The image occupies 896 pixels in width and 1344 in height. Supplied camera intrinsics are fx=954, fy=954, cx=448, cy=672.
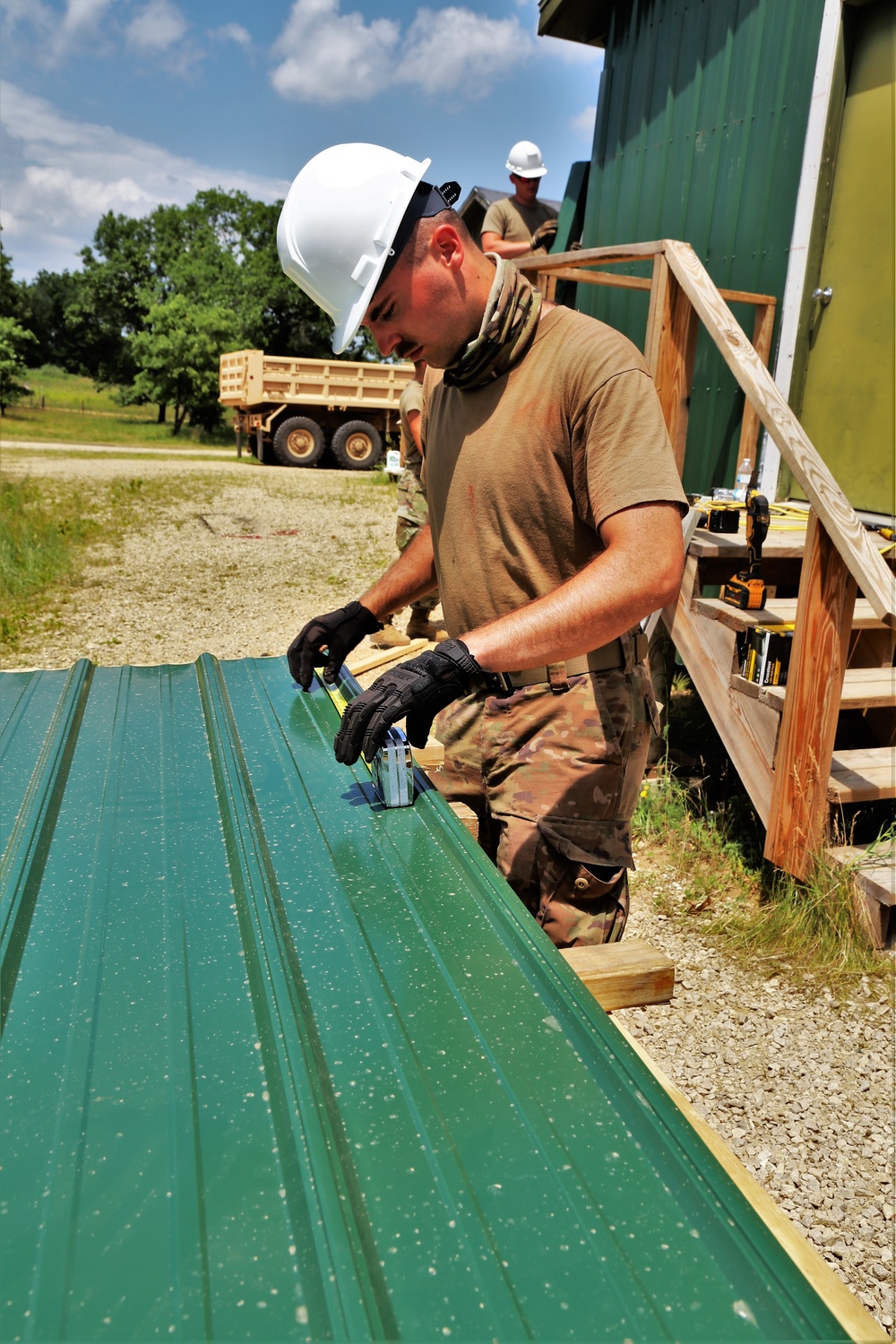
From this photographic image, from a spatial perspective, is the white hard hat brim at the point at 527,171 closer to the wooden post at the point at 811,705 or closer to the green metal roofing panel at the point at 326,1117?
the wooden post at the point at 811,705

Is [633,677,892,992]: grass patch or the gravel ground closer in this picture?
the gravel ground

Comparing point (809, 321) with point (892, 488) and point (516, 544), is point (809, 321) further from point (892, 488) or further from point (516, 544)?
point (516, 544)

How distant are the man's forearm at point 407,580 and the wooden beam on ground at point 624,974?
3.76 ft

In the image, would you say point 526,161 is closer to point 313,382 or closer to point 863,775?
point 863,775

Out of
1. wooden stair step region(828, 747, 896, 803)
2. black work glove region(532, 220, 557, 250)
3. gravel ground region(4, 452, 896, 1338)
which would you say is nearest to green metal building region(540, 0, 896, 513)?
black work glove region(532, 220, 557, 250)

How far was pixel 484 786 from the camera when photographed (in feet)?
7.51

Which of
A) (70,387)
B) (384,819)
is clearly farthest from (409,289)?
(70,387)

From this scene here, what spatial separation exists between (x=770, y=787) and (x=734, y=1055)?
887 millimetres

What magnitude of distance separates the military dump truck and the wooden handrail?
14.6 m

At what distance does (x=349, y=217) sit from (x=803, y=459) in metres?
1.64

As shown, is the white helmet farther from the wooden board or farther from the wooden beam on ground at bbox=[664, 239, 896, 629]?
the wooden board

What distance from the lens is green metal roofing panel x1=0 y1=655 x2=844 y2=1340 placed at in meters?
0.90

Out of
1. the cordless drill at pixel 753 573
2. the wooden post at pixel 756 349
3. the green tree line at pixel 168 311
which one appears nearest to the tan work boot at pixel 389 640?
the wooden post at pixel 756 349

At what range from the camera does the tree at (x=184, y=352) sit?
32.6m
